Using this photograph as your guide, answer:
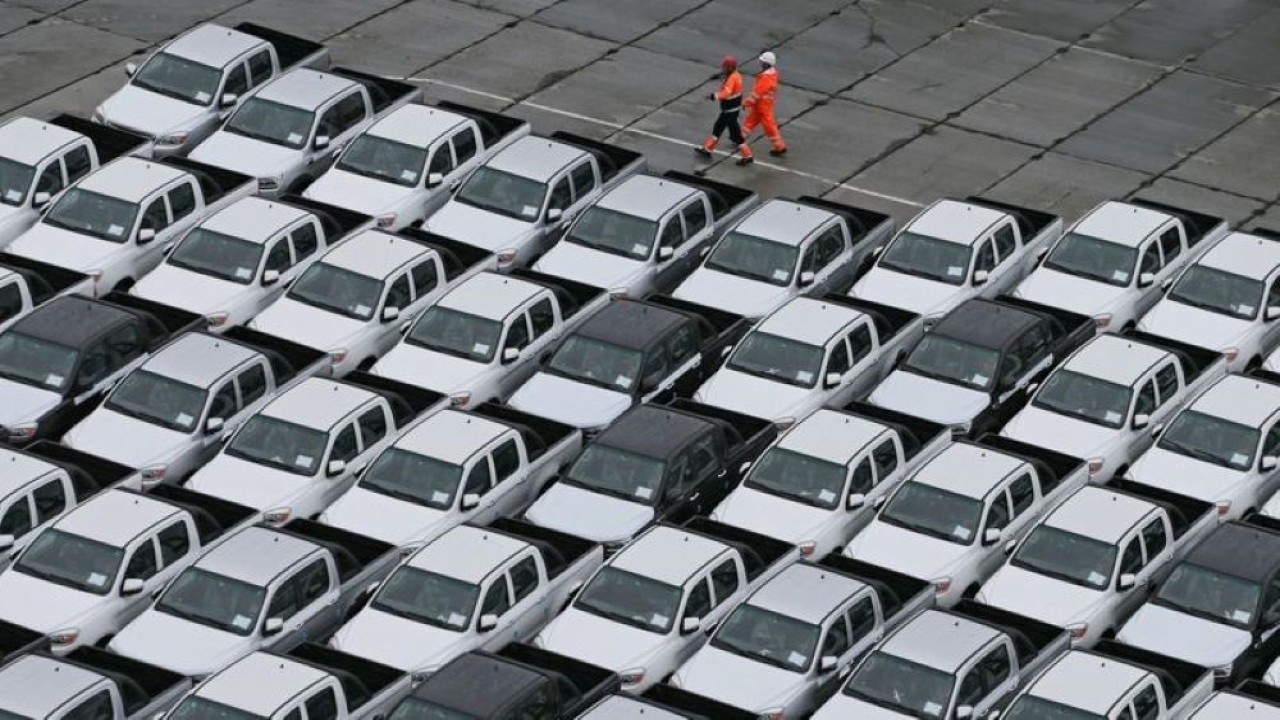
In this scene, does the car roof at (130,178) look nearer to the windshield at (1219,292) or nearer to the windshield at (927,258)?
the windshield at (927,258)

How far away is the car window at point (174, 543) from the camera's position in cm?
3164

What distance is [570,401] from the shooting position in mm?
35344

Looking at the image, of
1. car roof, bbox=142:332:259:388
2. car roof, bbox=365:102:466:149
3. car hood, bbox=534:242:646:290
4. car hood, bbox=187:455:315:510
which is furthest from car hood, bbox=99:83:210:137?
car hood, bbox=187:455:315:510

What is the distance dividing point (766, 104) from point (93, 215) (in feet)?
29.1

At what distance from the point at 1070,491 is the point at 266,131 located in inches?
478

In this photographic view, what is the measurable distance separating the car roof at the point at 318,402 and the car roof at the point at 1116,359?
7642 mm

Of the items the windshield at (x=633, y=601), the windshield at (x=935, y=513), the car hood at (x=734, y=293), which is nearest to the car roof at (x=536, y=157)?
the car hood at (x=734, y=293)

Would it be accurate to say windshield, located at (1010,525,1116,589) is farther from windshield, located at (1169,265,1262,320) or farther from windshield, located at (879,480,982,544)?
windshield, located at (1169,265,1262,320)

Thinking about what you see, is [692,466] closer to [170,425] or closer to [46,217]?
[170,425]

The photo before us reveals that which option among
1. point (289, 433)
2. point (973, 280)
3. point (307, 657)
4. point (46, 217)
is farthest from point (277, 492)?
point (973, 280)

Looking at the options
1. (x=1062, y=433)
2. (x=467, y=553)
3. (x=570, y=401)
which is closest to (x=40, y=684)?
(x=467, y=553)

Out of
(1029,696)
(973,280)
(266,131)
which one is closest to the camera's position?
(1029,696)

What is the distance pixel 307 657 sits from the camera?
30000mm

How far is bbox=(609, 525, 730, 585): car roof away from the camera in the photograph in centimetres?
3123
